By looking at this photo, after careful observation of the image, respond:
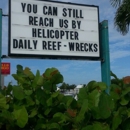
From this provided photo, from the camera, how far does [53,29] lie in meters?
6.21

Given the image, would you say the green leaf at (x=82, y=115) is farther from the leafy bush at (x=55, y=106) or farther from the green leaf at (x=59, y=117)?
the green leaf at (x=59, y=117)

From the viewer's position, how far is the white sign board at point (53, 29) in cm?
596

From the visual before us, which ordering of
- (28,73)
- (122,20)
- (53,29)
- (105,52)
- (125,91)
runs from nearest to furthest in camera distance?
(125,91)
(28,73)
(53,29)
(105,52)
(122,20)

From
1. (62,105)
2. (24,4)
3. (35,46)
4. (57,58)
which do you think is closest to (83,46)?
(57,58)

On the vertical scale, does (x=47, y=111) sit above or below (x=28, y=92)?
below

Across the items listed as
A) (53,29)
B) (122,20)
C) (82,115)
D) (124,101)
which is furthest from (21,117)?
(122,20)

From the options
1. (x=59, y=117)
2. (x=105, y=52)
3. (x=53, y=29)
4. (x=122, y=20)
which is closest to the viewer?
(x=59, y=117)

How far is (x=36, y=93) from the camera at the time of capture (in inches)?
69.6

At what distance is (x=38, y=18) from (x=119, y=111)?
4.69 m

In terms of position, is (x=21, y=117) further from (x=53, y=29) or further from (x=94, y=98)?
(x=53, y=29)

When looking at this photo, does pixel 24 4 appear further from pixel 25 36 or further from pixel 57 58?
pixel 57 58

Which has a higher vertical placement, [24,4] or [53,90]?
[24,4]

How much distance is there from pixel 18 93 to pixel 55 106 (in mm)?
259

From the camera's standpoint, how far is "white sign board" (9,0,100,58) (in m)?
5.96
